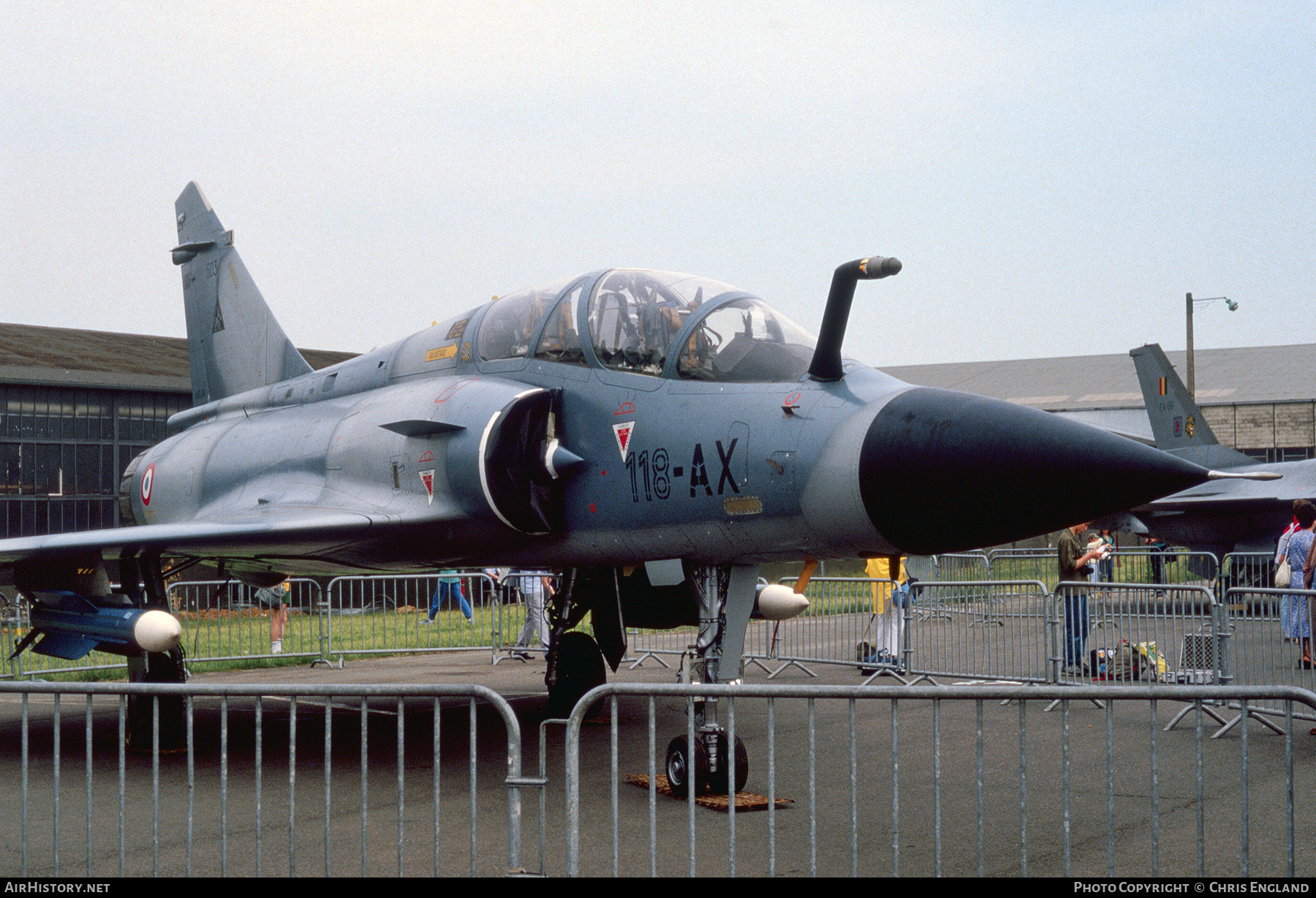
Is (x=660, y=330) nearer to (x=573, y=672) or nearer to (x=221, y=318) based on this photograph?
(x=573, y=672)

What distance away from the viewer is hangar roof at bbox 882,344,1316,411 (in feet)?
153

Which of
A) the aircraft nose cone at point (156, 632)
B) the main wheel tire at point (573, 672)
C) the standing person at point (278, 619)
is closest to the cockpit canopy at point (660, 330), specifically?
the main wheel tire at point (573, 672)

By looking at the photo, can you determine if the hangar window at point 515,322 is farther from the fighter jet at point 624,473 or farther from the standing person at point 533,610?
the standing person at point 533,610

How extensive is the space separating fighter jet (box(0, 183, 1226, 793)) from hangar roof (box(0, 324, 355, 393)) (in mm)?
14513

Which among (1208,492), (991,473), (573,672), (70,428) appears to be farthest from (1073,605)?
(70,428)

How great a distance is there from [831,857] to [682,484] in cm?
218

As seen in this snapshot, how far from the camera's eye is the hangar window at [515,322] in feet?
26.3

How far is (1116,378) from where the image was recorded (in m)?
52.4

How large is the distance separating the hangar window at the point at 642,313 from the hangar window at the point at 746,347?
0.17 meters

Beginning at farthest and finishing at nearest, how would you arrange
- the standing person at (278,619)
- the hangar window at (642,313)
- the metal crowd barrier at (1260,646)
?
the standing person at (278,619), the metal crowd barrier at (1260,646), the hangar window at (642,313)

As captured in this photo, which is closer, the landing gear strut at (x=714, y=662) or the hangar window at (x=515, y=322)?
the landing gear strut at (x=714, y=662)

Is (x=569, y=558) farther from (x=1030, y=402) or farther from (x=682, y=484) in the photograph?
(x=1030, y=402)

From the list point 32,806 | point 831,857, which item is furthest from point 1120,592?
point 32,806

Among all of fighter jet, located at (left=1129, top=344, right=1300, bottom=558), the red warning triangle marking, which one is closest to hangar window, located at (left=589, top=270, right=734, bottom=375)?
the red warning triangle marking
